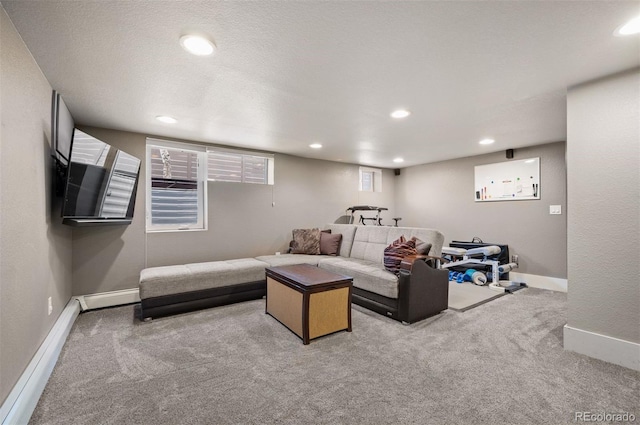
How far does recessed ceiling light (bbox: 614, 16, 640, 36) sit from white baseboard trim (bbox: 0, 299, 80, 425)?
12.9ft

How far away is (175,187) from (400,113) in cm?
329

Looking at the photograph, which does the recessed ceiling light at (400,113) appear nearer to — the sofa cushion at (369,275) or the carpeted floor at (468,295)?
the sofa cushion at (369,275)

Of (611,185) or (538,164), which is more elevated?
(538,164)

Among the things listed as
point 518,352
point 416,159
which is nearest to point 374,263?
point 518,352

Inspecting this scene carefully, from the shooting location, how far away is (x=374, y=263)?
3.94 m

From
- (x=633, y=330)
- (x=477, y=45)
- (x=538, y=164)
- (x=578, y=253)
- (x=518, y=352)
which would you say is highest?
(x=477, y=45)

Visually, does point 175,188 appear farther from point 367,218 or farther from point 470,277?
point 470,277

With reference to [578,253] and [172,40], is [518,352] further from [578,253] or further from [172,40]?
[172,40]

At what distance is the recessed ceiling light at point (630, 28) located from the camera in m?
1.59

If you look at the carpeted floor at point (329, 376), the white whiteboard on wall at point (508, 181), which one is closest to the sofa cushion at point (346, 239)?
the carpeted floor at point (329, 376)

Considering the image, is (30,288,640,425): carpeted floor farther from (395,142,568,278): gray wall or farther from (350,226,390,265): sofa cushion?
(395,142,568,278): gray wall

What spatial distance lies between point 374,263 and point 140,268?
3176 mm

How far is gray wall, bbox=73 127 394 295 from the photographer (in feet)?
11.6

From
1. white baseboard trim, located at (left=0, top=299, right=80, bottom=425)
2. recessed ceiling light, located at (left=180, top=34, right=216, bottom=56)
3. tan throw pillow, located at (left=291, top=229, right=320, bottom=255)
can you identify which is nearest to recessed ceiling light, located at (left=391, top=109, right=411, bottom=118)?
A: recessed ceiling light, located at (left=180, top=34, right=216, bottom=56)
